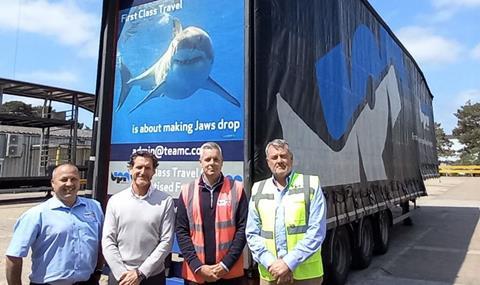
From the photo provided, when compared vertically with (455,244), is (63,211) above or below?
above

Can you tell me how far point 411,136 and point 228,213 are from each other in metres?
8.06

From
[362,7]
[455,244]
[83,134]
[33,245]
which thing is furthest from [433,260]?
[83,134]

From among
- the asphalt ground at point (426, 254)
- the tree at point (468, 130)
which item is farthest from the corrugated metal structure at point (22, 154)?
the tree at point (468, 130)

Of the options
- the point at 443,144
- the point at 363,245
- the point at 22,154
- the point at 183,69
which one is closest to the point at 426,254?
the point at 363,245

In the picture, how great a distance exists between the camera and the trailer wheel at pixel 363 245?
6246mm

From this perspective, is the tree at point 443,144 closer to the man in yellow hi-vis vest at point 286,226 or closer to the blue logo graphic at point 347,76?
the blue logo graphic at point 347,76

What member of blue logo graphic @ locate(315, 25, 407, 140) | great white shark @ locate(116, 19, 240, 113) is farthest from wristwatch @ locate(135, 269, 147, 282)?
blue logo graphic @ locate(315, 25, 407, 140)

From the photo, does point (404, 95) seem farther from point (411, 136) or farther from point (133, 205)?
point (133, 205)

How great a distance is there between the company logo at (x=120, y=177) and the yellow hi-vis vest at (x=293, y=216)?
74.2 inches

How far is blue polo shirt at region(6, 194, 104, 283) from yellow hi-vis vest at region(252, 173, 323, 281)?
1161 millimetres

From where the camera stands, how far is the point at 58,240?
99.2 inches

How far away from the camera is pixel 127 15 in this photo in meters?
4.54

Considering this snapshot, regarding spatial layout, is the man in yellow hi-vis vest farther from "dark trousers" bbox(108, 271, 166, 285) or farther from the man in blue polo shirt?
the man in blue polo shirt

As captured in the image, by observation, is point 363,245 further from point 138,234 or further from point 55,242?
point 55,242
